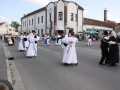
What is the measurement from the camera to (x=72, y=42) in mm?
15547

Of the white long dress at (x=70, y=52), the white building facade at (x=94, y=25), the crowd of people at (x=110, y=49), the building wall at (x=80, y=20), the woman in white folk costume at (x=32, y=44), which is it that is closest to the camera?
the crowd of people at (x=110, y=49)

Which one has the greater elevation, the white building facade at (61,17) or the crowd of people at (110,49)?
the white building facade at (61,17)

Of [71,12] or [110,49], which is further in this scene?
[71,12]

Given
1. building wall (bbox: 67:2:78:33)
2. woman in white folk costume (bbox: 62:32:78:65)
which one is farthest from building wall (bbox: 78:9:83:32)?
woman in white folk costume (bbox: 62:32:78:65)

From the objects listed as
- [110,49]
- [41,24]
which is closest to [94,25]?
[41,24]

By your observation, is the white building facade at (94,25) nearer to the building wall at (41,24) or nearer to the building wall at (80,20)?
the building wall at (80,20)

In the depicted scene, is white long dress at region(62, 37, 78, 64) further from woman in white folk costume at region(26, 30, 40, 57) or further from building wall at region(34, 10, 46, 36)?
building wall at region(34, 10, 46, 36)

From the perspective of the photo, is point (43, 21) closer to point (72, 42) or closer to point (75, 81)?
point (72, 42)

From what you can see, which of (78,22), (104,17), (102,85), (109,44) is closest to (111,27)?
(104,17)

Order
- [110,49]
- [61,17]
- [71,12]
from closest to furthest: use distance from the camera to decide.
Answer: [110,49]
[61,17]
[71,12]

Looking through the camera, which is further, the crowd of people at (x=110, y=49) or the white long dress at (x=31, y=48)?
the white long dress at (x=31, y=48)

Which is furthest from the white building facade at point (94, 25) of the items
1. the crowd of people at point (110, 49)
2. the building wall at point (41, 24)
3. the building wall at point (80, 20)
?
the crowd of people at point (110, 49)

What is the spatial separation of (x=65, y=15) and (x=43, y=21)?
7.19 metres

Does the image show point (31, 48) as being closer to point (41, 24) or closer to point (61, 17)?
point (61, 17)
